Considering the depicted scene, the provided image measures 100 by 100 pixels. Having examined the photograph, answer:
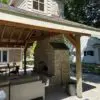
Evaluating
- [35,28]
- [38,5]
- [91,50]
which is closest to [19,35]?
[38,5]

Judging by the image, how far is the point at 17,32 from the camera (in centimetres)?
1160

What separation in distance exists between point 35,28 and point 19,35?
22.8 feet

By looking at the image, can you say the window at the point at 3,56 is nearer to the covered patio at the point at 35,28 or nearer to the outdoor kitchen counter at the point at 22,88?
the covered patio at the point at 35,28

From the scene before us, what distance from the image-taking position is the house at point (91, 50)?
26.2 m

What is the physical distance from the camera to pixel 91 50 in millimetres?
27344

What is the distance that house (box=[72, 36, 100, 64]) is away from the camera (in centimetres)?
2623

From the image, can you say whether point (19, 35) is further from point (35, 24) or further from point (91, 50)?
point (91, 50)

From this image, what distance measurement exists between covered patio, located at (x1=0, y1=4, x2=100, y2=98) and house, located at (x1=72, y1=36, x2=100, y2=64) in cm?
1570

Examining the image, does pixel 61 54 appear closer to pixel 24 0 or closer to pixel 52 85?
pixel 52 85

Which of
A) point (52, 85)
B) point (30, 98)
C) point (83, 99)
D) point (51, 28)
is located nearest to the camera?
point (51, 28)

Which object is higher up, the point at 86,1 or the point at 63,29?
the point at 86,1

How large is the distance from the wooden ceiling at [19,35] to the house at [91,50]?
15946 millimetres

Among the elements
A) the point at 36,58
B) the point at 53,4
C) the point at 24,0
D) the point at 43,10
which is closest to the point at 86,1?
the point at 53,4

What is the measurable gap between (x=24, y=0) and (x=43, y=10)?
1.73m
